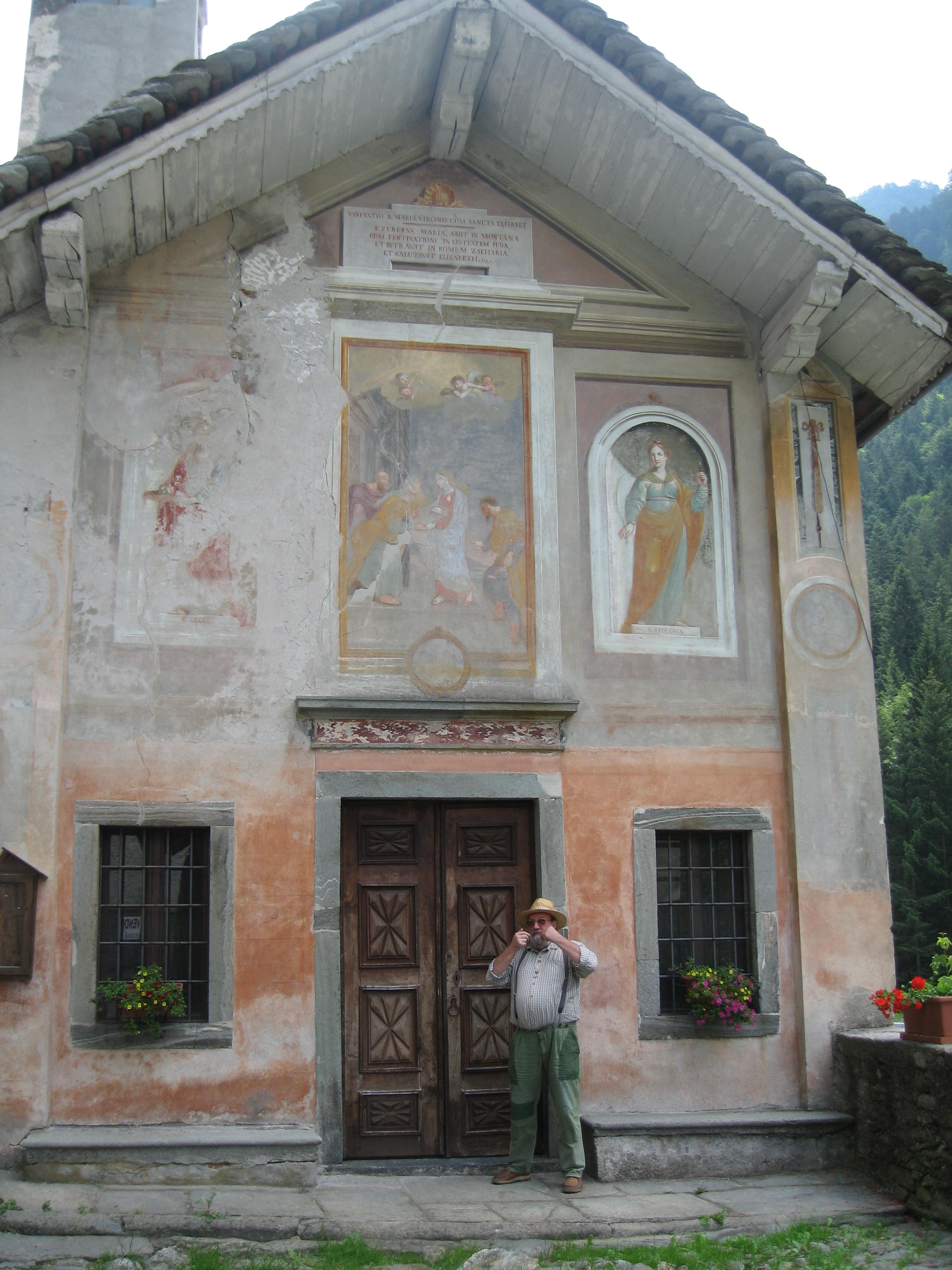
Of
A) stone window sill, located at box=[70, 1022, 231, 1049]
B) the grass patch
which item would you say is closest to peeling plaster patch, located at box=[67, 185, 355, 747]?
stone window sill, located at box=[70, 1022, 231, 1049]

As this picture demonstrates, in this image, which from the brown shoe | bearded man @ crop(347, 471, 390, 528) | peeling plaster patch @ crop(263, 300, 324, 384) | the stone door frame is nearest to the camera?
the brown shoe

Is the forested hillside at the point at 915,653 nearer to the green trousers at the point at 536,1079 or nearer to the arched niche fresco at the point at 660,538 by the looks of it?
the arched niche fresco at the point at 660,538

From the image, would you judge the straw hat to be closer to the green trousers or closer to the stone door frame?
the stone door frame

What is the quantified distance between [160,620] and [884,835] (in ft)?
16.6

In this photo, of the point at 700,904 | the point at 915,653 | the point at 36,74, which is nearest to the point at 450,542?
the point at 700,904

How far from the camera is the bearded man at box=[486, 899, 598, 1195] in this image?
303 inches

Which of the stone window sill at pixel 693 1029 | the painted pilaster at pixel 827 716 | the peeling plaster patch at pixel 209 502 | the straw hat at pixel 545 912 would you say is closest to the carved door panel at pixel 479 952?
the straw hat at pixel 545 912

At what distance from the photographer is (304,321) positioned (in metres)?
9.03

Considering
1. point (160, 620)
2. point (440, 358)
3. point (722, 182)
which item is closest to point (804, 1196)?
point (160, 620)

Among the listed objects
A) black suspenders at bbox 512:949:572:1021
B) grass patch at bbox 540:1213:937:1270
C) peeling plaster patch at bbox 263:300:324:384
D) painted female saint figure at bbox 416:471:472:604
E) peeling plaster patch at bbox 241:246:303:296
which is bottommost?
grass patch at bbox 540:1213:937:1270

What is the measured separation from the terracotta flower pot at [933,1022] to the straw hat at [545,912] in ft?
7.02

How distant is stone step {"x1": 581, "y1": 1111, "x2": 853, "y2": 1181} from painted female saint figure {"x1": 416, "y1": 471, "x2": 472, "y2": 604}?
3.51 meters

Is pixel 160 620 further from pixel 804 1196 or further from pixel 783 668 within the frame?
pixel 804 1196

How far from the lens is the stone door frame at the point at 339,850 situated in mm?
8016
